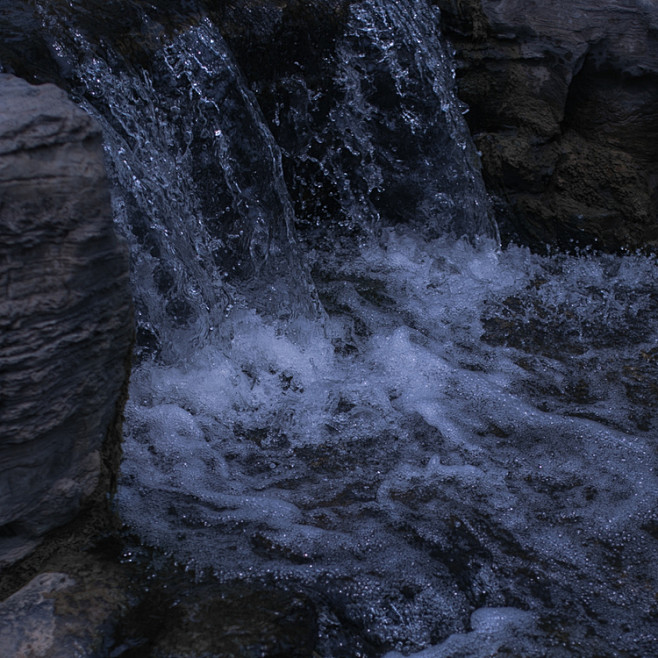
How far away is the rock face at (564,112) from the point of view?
14.4 feet

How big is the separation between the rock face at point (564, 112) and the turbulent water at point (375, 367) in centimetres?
21

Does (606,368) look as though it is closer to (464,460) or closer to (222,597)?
(464,460)

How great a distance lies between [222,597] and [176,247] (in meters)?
1.79

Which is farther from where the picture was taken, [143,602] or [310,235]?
[310,235]

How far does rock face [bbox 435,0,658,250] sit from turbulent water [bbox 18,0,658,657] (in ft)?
0.69

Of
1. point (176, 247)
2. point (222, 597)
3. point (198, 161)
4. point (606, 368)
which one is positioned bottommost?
point (606, 368)

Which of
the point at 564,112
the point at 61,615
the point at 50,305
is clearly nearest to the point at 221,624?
the point at 61,615

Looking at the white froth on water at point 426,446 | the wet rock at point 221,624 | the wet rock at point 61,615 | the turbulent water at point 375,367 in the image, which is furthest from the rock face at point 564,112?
the wet rock at point 61,615

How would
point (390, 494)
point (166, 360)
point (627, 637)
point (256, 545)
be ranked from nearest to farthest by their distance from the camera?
point (627, 637) → point (256, 545) → point (390, 494) → point (166, 360)

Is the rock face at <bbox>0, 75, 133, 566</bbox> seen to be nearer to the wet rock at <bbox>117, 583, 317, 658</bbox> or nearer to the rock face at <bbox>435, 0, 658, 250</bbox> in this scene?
the wet rock at <bbox>117, 583, 317, 658</bbox>

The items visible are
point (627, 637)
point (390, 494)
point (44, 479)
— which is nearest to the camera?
point (44, 479)

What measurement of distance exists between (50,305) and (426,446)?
1541 mm

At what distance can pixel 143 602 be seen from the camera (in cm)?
187

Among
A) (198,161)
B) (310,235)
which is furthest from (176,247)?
(310,235)
